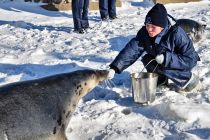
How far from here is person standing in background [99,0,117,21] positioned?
9742mm

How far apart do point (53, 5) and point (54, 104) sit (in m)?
7.73

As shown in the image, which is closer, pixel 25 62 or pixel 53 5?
pixel 25 62

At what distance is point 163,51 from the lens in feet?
15.9

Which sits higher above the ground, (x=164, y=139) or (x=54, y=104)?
(x=54, y=104)

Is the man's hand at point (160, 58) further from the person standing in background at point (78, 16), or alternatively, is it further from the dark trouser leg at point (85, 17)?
the dark trouser leg at point (85, 17)

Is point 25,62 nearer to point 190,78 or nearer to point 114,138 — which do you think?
point 190,78

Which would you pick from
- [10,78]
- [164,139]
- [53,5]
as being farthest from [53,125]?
[53,5]

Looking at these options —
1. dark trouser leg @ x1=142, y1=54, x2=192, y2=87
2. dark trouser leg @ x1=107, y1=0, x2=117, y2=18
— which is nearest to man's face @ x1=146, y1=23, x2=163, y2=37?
dark trouser leg @ x1=142, y1=54, x2=192, y2=87

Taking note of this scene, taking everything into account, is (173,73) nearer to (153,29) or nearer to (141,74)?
(141,74)

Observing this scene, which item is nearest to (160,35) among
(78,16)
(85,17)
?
(78,16)

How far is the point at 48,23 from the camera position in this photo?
9.96 metres

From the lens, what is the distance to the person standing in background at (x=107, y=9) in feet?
32.0

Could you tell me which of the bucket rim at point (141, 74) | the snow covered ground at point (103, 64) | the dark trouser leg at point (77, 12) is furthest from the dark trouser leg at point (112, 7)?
the bucket rim at point (141, 74)

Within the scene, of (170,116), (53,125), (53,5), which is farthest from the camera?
(53,5)
